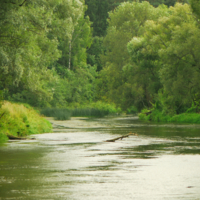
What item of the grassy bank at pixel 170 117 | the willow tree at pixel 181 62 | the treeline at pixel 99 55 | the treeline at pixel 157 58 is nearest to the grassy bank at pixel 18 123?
the treeline at pixel 99 55

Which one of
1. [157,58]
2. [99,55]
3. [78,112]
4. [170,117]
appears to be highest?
[99,55]

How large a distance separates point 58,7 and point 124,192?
24707mm

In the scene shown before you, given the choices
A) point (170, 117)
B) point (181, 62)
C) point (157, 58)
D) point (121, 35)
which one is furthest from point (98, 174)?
point (121, 35)

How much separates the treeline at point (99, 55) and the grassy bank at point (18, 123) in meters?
2.00

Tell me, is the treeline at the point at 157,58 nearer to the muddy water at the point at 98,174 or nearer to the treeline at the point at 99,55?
the treeline at the point at 99,55

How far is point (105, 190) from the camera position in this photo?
9492 mm

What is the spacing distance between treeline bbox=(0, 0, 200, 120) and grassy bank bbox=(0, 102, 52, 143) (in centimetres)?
200

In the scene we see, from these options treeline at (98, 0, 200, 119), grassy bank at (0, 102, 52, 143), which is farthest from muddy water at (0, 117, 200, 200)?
treeline at (98, 0, 200, 119)

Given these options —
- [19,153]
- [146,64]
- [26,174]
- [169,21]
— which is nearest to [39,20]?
[19,153]

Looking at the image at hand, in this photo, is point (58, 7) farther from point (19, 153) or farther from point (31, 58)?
point (19, 153)

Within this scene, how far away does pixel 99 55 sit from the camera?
3652 inches

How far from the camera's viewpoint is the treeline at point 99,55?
2862 cm

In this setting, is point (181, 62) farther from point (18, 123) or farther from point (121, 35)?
point (121, 35)

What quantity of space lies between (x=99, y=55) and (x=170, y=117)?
140ft
